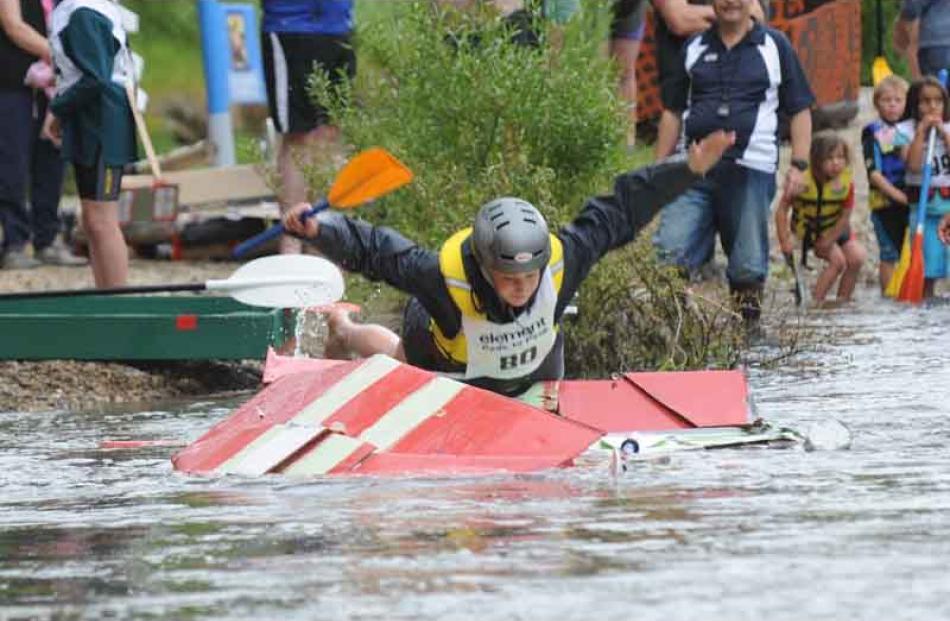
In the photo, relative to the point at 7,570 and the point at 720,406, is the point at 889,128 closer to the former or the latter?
the point at 720,406

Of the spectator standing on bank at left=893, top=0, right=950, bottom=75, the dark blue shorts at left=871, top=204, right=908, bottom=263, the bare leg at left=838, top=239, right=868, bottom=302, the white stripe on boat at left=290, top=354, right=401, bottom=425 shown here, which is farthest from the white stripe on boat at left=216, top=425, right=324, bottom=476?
the spectator standing on bank at left=893, top=0, right=950, bottom=75

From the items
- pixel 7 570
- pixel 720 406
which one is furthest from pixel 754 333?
pixel 7 570

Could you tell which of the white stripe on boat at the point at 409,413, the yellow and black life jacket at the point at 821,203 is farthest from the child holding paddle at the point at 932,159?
the white stripe on boat at the point at 409,413

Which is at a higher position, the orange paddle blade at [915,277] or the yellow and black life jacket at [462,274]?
the yellow and black life jacket at [462,274]

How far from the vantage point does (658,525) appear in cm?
734

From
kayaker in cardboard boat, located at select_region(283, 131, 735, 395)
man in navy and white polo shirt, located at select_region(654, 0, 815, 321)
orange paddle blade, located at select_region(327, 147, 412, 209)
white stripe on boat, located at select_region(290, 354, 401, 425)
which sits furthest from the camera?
man in navy and white polo shirt, located at select_region(654, 0, 815, 321)

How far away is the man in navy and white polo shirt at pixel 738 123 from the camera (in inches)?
519

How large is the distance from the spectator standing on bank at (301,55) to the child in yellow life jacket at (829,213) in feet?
9.36

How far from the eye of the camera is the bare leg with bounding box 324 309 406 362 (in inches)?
433

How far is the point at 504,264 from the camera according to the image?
9297 mm

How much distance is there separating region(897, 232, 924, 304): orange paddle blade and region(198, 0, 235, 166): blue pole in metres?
5.82

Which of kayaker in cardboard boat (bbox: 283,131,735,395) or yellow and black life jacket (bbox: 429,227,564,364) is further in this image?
yellow and black life jacket (bbox: 429,227,564,364)

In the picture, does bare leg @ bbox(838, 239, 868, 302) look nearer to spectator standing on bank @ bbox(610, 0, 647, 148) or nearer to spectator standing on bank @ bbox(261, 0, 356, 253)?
spectator standing on bank @ bbox(610, 0, 647, 148)

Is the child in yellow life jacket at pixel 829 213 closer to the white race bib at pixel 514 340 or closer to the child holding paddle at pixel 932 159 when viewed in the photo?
the child holding paddle at pixel 932 159
